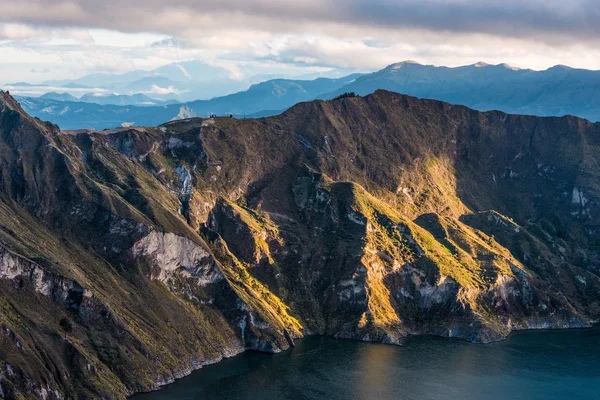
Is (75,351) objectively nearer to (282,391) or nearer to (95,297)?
(95,297)

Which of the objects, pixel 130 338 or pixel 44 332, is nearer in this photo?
pixel 44 332

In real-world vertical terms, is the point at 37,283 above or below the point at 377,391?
above

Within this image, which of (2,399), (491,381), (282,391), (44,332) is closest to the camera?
(2,399)

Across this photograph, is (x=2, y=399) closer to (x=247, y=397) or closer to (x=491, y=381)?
(x=247, y=397)

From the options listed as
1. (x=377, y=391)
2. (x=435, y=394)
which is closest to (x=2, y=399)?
(x=377, y=391)

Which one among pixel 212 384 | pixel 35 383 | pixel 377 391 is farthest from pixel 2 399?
pixel 377 391

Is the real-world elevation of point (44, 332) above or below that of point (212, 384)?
above

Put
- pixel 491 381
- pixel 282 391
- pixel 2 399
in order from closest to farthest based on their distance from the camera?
1. pixel 2 399
2. pixel 282 391
3. pixel 491 381

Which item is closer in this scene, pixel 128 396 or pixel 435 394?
pixel 128 396

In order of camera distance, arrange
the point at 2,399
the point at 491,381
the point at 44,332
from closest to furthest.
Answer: the point at 2,399 < the point at 44,332 < the point at 491,381
